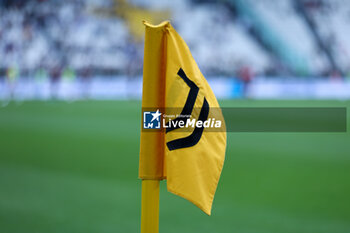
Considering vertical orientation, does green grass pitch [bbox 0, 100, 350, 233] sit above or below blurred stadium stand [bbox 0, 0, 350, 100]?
below

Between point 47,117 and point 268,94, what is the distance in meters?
16.8

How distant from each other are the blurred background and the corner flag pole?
1.88m

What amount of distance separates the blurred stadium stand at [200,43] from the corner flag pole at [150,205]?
2623cm

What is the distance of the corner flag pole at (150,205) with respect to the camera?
7.70 feet

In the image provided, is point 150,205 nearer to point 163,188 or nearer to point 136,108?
point 163,188

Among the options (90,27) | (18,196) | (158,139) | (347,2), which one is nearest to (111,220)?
(18,196)

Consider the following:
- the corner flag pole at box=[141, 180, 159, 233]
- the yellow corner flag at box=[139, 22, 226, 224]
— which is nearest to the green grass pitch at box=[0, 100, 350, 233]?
the corner flag pole at box=[141, 180, 159, 233]

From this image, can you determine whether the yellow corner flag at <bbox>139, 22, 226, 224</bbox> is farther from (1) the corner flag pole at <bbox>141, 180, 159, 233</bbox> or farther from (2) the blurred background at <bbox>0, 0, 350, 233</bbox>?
(2) the blurred background at <bbox>0, 0, 350, 233</bbox>

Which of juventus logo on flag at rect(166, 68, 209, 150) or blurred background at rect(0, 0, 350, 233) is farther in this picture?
blurred background at rect(0, 0, 350, 233)

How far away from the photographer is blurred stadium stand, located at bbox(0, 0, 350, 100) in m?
29.0

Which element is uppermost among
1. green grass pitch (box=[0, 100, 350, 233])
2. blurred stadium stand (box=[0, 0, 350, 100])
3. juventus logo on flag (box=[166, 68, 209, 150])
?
blurred stadium stand (box=[0, 0, 350, 100])

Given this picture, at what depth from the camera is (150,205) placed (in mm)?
2363

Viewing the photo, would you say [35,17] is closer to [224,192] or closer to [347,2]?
[347,2]

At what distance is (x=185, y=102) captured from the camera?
2.28 metres
